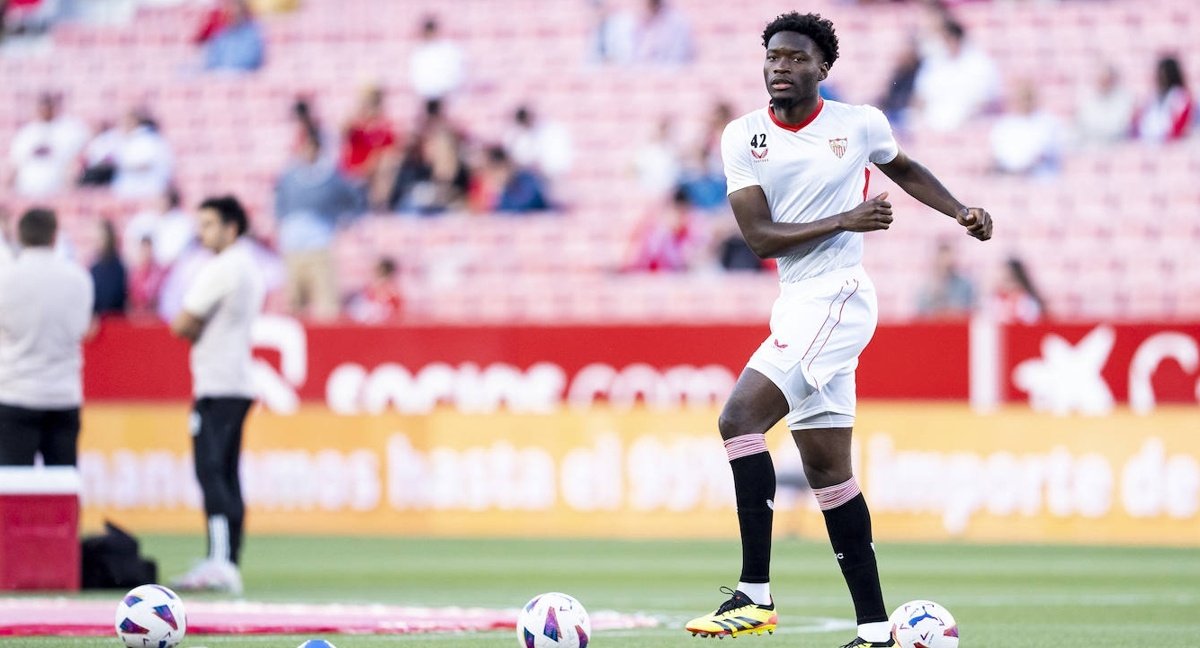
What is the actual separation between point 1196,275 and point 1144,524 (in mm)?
4399

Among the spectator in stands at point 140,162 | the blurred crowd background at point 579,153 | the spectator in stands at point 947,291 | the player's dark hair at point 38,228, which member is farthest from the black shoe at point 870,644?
the spectator in stands at point 140,162

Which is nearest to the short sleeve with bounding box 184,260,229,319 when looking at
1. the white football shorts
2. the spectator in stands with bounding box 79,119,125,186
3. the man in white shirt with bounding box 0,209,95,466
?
the man in white shirt with bounding box 0,209,95,466

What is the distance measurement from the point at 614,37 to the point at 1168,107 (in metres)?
6.17

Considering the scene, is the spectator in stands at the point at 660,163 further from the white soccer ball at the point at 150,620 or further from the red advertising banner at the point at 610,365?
the white soccer ball at the point at 150,620

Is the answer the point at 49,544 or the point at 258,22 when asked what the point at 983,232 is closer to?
the point at 49,544

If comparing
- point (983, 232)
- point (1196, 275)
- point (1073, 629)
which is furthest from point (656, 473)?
point (983, 232)

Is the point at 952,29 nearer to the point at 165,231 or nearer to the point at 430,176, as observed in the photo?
the point at 430,176

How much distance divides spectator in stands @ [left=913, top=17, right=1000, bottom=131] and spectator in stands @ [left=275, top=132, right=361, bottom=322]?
610 centimetres

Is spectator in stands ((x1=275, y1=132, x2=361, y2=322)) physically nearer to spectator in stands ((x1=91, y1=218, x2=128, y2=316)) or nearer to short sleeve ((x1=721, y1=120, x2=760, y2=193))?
spectator in stands ((x1=91, y1=218, x2=128, y2=316))

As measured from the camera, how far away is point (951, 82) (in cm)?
2200

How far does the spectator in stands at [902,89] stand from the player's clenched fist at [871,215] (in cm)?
1422

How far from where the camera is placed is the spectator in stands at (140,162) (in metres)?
24.1

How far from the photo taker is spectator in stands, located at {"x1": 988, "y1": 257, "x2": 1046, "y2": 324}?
19.1 metres

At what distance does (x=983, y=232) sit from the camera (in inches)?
321
